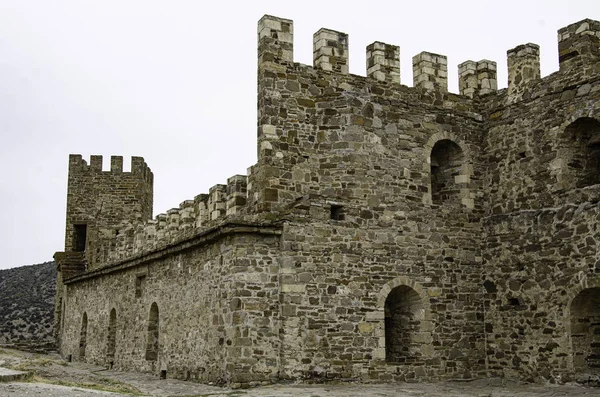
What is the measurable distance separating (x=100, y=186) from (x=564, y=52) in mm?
18471

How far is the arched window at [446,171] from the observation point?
15.7 metres

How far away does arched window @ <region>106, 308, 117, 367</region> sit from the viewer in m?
20.7

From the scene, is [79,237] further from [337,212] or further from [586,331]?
[586,331]

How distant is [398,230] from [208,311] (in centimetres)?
398

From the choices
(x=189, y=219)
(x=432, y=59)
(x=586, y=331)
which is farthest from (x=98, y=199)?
(x=586, y=331)

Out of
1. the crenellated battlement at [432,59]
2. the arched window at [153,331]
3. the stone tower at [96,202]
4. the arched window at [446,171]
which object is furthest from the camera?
the stone tower at [96,202]

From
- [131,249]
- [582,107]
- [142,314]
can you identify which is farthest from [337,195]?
[131,249]

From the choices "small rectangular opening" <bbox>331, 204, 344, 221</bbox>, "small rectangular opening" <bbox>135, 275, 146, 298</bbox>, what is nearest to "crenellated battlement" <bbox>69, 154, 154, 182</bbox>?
"small rectangular opening" <bbox>135, 275, 146, 298</bbox>

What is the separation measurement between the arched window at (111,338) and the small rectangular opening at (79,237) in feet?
23.1

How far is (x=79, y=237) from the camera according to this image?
91.1ft

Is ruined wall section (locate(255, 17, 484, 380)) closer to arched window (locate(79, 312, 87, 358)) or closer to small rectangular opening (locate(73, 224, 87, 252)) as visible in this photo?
arched window (locate(79, 312, 87, 358))

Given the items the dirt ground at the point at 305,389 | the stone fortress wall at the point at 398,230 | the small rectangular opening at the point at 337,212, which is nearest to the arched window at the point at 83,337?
the stone fortress wall at the point at 398,230

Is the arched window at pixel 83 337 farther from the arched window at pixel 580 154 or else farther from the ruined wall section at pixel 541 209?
the arched window at pixel 580 154

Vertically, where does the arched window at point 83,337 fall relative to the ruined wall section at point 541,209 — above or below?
below
